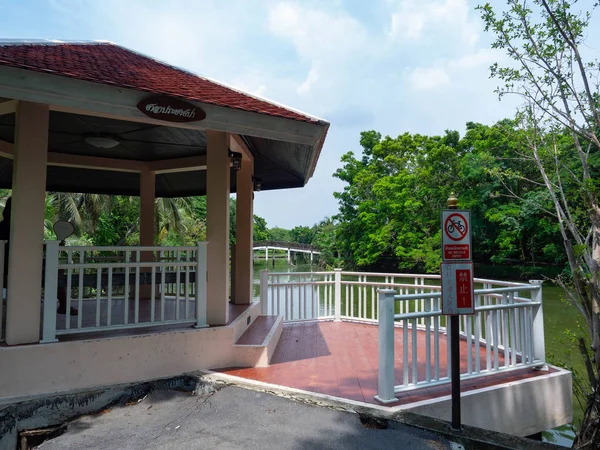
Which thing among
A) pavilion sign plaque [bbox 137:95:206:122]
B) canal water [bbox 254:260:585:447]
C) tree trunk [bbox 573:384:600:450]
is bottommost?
canal water [bbox 254:260:585:447]

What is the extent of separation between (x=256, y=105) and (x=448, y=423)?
10.6 ft

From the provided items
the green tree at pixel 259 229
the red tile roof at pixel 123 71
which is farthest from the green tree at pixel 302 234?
the red tile roof at pixel 123 71

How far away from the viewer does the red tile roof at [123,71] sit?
2818 millimetres

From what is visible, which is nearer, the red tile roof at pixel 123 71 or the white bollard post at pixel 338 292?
the red tile roof at pixel 123 71

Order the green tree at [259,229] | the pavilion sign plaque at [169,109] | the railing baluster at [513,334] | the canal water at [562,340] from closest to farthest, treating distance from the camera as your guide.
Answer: the pavilion sign plaque at [169,109]
the railing baluster at [513,334]
the canal water at [562,340]
the green tree at [259,229]

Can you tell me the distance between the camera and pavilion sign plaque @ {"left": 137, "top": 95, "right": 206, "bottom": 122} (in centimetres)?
302

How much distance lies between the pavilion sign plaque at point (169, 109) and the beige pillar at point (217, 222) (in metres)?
0.68

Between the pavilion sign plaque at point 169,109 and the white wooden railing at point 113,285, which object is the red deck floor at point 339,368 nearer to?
the white wooden railing at point 113,285

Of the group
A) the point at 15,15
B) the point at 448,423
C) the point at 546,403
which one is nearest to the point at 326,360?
the point at 448,423

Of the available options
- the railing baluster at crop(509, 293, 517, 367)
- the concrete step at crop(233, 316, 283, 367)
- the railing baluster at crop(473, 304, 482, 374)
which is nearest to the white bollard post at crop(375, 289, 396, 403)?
the railing baluster at crop(473, 304, 482, 374)

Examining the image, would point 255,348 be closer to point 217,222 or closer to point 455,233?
point 217,222

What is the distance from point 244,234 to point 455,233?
356cm

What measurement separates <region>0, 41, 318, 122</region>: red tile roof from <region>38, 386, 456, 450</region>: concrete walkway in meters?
2.58

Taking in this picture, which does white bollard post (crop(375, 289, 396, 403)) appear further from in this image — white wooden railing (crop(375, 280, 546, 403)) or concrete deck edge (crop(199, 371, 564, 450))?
concrete deck edge (crop(199, 371, 564, 450))
